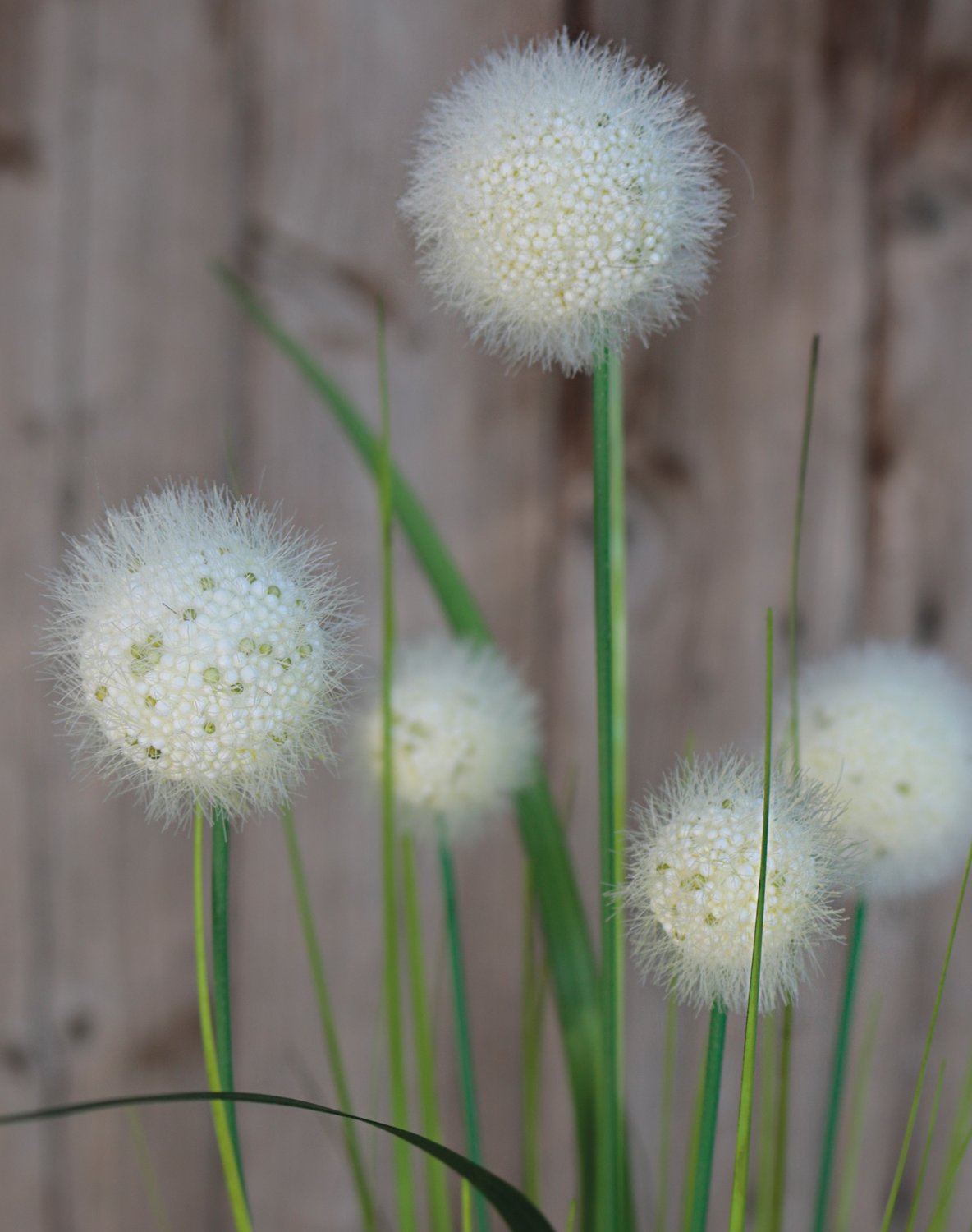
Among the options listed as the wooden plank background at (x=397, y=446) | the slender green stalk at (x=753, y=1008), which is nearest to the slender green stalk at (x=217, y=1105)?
the slender green stalk at (x=753, y=1008)

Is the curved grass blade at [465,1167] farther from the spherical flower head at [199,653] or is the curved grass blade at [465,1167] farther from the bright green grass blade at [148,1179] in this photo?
the bright green grass blade at [148,1179]

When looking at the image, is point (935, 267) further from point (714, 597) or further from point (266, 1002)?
point (266, 1002)

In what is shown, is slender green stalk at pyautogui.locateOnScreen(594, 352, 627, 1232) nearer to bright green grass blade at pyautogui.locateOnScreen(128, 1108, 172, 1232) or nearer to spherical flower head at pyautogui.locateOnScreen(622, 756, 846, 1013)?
spherical flower head at pyautogui.locateOnScreen(622, 756, 846, 1013)

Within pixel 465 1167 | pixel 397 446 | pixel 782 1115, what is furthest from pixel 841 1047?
pixel 397 446

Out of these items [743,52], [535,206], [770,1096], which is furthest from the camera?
[743,52]

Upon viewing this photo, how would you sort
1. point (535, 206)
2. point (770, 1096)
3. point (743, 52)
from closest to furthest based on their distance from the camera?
point (535, 206) → point (770, 1096) → point (743, 52)

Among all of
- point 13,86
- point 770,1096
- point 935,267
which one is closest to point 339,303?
point 13,86

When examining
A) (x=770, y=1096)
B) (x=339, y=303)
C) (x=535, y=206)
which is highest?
(x=339, y=303)
